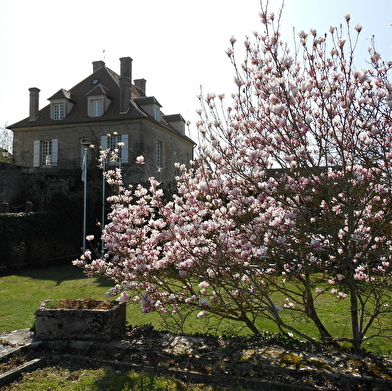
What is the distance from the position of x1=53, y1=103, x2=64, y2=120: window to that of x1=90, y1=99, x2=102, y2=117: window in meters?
2.06

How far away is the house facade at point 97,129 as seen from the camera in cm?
2198

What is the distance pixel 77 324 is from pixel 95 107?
2089 cm

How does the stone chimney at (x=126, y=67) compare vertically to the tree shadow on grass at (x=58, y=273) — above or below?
above

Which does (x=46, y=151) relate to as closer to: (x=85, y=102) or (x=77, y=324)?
(x=85, y=102)

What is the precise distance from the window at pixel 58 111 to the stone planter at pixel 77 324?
71.3ft

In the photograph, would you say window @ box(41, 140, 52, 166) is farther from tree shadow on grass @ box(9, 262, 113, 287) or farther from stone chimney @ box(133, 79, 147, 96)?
tree shadow on grass @ box(9, 262, 113, 287)

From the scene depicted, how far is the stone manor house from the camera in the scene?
22.0 metres

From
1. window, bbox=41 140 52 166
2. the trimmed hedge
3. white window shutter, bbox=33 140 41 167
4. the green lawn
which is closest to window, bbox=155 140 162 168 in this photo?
window, bbox=41 140 52 166

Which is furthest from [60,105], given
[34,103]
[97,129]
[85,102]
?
[97,129]

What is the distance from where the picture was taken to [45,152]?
2408 cm

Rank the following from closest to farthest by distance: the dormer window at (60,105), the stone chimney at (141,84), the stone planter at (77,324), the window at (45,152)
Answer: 1. the stone planter at (77,324)
2. the window at (45,152)
3. the dormer window at (60,105)
4. the stone chimney at (141,84)

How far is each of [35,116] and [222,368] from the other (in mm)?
24286

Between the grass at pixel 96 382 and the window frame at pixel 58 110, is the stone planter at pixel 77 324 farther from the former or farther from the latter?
the window frame at pixel 58 110

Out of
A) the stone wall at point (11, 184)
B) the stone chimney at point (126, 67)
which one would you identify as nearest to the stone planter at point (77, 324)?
the stone wall at point (11, 184)
